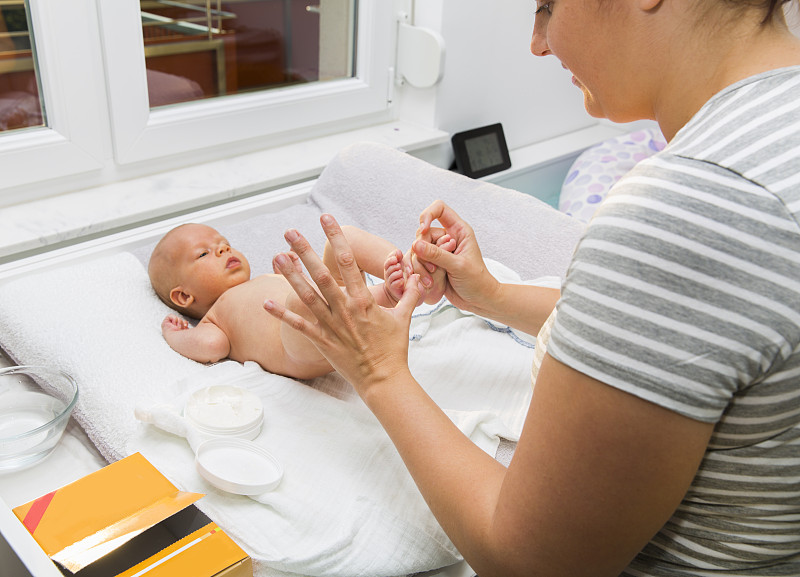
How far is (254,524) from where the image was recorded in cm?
85

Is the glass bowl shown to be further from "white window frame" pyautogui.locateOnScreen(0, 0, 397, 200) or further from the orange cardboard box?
"white window frame" pyautogui.locateOnScreen(0, 0, 397, 200)

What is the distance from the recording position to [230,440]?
3.03 ft

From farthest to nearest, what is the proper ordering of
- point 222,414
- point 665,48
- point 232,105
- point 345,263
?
point 232,105, point 222,414, point 345,263, point 665,48

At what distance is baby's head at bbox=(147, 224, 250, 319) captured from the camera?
51.4 inches

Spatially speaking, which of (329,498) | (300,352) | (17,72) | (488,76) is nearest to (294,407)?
(300,352)

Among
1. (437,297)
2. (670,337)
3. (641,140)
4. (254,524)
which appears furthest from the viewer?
(641,140)

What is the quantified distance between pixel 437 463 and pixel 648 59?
447 mm

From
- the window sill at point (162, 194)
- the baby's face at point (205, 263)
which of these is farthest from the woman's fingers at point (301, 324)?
the window sill at point (162, 194)

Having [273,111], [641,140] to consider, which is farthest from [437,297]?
[641,140]

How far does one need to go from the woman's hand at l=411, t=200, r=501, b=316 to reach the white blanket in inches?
5.3

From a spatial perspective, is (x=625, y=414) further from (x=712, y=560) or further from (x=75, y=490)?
(x=75, y=490)

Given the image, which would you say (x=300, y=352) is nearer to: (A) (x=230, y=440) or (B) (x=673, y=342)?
(A) (x=230, y=440)

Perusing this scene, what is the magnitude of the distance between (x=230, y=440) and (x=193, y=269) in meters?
0.47

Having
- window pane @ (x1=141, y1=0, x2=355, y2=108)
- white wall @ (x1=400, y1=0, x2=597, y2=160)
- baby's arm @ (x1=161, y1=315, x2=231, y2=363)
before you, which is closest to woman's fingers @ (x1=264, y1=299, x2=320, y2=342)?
baby's arm @ (x1=161, y1=315, x2=231, y2=363)
